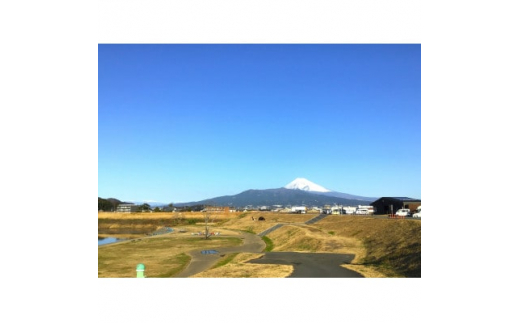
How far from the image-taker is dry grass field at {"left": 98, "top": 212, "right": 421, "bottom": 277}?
8039 mm

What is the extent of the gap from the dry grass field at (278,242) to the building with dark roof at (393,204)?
0.99 metres

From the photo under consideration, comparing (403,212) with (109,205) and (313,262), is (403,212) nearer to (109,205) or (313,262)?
(313,262)

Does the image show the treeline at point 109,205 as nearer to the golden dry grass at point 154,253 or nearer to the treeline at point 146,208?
the treeline at point 146,208

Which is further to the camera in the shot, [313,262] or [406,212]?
[406,212]

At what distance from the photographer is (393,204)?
504 inches

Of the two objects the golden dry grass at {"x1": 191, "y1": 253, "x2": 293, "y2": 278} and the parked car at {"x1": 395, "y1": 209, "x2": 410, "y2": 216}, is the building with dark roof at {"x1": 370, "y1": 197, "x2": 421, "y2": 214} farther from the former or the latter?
the golden dry grass at {"x1": 191, "y1": 253, "x2": 293, "y2": 278}

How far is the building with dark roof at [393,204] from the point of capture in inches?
485

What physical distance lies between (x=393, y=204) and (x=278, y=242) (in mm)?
4105

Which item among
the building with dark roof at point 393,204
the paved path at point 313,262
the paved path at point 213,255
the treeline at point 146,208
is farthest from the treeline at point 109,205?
the building with dark roof at point 393,204

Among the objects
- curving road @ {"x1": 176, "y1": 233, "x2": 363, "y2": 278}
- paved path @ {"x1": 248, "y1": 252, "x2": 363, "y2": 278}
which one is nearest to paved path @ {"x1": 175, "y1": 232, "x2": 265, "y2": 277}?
curving road @ {"x1": 176, "y1": 233, "x2": 363, "y2": 278}

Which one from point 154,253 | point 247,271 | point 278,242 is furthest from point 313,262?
point 154,253
